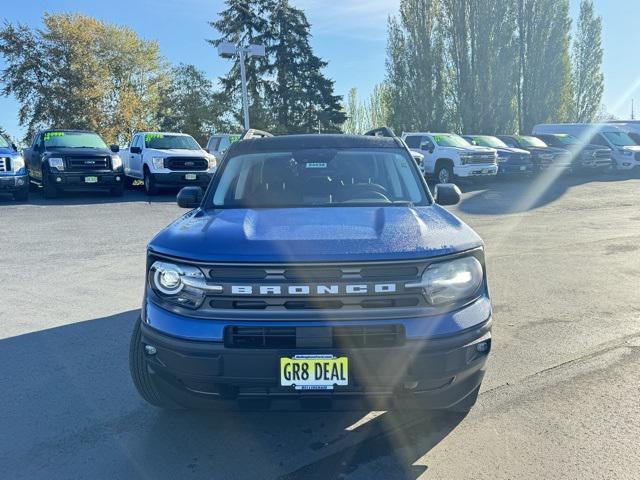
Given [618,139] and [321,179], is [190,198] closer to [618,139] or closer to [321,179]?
[321,179]

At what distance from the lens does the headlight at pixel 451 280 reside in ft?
8.75

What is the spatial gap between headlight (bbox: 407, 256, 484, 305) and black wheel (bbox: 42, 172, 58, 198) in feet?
46.8

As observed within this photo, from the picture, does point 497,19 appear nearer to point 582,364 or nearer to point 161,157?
point 161,157

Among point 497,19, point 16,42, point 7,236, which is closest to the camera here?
point 7,236

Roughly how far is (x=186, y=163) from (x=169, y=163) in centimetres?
48

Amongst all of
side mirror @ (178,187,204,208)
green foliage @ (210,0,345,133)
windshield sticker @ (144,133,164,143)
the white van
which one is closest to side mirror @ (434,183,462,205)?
side mirror @ (178,187,204,208)

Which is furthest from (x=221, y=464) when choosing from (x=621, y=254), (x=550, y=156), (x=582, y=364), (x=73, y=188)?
(x=550, y=156)

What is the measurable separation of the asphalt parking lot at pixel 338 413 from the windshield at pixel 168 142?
9.61 metres

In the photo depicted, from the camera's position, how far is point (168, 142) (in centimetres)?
1656

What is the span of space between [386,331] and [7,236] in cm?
953

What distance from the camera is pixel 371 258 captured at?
102 inches

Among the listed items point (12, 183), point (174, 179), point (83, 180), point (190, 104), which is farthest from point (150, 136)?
point (190, 104)

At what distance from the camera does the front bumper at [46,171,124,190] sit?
47.2 ft

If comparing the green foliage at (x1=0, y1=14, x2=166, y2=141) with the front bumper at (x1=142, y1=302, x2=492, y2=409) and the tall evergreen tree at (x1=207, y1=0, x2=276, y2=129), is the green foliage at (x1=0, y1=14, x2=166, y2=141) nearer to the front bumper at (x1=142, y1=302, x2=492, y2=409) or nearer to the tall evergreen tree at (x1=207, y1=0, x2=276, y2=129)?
the tall evergreen tree at (x1=207, y1=0, x2=276, y2=129)
